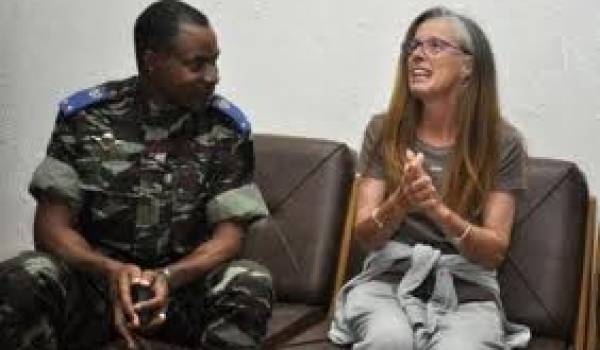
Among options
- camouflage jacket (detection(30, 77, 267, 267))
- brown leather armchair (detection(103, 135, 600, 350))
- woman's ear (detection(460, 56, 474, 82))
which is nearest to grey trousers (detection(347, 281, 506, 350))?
brown leather armchair (detection(103, 135, 600, 350))

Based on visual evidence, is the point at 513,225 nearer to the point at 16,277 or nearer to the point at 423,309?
the point at 423,309

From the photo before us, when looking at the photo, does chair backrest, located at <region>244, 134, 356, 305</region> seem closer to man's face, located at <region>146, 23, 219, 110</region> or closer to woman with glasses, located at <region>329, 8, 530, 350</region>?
woman with glasses, located at <region>329, 8, 530, 350</region>

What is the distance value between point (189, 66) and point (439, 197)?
0.69 meters

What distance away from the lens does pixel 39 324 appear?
187 cm

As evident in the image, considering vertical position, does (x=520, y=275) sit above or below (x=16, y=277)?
below

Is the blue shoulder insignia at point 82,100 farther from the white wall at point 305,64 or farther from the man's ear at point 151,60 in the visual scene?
the white wall at point 305,64

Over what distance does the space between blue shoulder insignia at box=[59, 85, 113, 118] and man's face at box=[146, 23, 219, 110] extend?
0.49ft

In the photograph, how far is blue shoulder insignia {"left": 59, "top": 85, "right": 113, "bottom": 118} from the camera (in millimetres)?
2143

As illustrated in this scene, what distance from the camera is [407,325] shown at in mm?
2131

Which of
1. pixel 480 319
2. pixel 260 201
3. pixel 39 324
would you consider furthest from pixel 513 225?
pixel 39 324

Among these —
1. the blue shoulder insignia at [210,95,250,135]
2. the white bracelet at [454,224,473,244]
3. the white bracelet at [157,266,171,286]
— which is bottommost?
the white bracelet at [157,266,171,286]

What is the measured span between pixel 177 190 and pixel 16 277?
17.7 inches

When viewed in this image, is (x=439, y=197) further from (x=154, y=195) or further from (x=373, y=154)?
(x=154, y=195)


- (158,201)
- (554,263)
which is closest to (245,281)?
(158,201)
